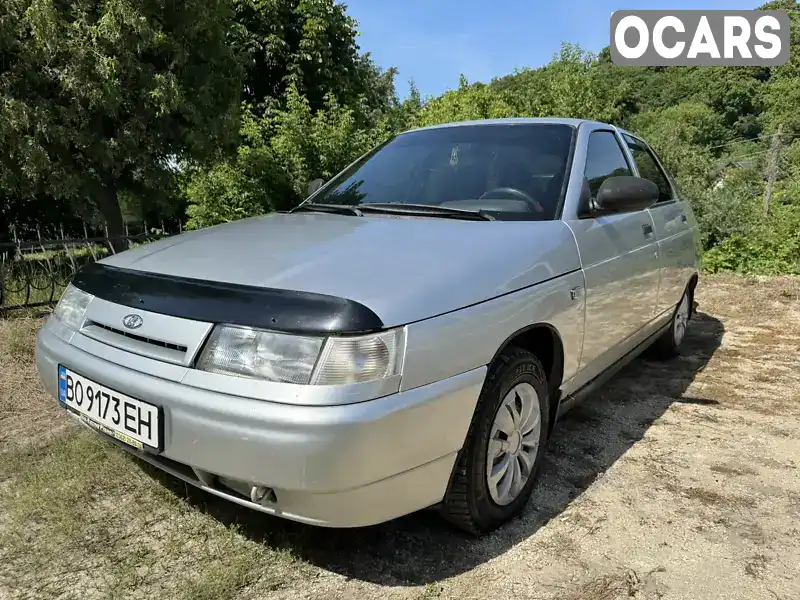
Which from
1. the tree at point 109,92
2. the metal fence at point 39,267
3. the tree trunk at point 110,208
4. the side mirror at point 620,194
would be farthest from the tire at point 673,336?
the tree trunk at point 110,208

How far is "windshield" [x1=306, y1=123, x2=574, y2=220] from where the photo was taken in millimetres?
2672

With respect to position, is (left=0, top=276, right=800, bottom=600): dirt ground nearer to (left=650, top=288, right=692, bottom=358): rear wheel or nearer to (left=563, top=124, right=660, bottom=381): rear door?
(left=563, top=124, right=660, bottom=381): rear door

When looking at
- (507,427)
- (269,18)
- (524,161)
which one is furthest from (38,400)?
(269,18)

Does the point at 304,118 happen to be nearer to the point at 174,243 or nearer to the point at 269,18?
the point at 269,18

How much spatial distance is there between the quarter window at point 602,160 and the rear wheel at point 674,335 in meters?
1.34

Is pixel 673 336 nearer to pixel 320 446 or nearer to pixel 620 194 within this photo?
pixel 620 194

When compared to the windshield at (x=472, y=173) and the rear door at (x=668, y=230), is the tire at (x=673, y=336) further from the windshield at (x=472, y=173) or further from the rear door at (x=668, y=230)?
the windshield at (x=472, y=173)

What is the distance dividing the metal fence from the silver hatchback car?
385 cm

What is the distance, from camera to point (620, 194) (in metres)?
2.70

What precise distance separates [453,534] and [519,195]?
145 cm

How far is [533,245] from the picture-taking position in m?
2.30

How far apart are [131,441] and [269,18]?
15.5 m

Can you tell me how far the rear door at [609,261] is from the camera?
8.77 ft
